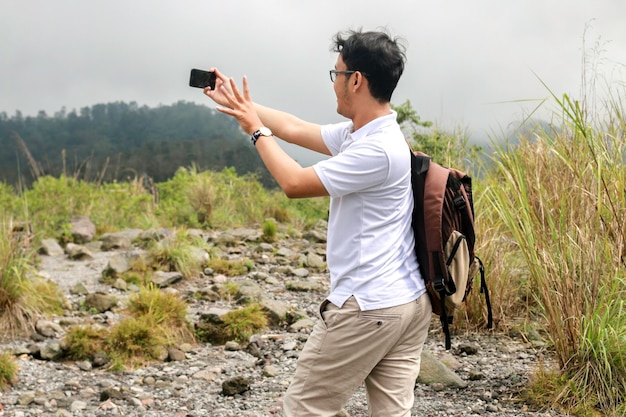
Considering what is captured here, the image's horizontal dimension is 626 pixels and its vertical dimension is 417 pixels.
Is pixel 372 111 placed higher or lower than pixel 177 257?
higher

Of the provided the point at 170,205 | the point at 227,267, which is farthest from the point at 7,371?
the point at 170,205

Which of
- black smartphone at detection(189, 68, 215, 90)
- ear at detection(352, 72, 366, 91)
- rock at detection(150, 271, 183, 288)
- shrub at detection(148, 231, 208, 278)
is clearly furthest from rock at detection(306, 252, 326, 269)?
ear at detection(352, 72, 366, 91)

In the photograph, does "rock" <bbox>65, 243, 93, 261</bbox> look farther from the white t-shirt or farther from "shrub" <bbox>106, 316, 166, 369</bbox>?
the white t-shirt

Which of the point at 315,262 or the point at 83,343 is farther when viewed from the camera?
the point at 315,262

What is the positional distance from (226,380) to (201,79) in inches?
98.6

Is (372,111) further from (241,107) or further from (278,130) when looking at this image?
(278,130)

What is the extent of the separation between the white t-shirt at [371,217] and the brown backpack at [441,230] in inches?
2.6

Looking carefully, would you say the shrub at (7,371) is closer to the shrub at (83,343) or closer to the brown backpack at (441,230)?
the shrub at (83,343)

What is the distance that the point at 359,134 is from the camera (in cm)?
250

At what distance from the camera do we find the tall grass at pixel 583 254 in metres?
3.98

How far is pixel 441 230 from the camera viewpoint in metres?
2.55

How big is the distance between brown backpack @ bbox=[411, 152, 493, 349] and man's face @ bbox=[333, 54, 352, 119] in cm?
27

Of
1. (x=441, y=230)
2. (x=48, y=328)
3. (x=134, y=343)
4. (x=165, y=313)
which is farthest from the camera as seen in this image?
(x=48, y=328)

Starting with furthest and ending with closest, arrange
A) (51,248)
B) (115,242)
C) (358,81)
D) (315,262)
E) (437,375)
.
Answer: (115,242), (51,248), (315,262), (437,375), (358,81)
